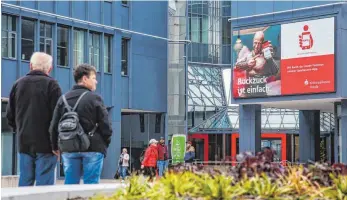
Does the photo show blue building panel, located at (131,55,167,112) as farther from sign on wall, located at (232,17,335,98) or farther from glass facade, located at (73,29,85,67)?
sign on wall, located at (232,17,335,98)

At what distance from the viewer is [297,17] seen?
1500 inches

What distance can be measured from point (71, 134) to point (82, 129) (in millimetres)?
177

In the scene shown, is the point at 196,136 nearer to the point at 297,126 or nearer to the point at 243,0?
the point at 297,126

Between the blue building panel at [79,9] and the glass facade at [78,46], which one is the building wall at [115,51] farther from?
the glass facade at [78,46]

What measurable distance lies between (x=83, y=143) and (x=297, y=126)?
45029mm

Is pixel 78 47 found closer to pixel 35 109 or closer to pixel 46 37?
pixel 46 37

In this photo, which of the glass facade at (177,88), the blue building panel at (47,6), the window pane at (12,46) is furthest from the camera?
the glass facade at (177,88)

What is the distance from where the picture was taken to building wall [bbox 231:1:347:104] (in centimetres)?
3634

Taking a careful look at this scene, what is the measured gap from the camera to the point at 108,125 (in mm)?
8375

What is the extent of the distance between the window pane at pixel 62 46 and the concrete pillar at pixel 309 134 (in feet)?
47.6

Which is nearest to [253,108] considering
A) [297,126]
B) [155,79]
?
[155,79]

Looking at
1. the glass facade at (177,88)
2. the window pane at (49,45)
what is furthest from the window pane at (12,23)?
the glass facade at (177,88)

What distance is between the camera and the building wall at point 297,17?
36.3m

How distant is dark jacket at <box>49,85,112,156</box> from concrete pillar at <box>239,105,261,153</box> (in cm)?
3305
